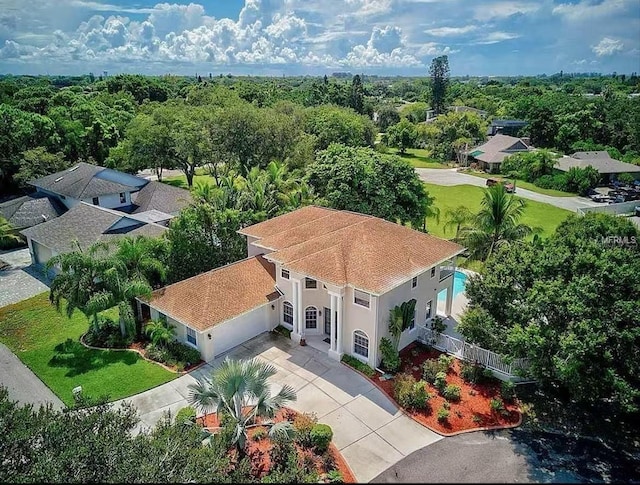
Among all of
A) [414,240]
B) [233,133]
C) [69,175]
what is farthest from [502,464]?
[69,175]

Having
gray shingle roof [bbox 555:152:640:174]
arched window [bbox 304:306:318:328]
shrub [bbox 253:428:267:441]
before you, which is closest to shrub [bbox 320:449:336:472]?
shrub [bbox 253:428:267:441]

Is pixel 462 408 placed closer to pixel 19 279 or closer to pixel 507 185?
pixel 19 279

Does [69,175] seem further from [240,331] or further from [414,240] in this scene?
[414,240]

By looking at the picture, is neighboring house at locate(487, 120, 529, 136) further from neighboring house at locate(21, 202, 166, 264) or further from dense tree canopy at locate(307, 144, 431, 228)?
neighboring house at locate(21, 202, 166, 264)

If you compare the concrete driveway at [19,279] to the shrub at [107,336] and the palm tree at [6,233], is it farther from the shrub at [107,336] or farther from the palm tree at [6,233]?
the shrub at [107,336]

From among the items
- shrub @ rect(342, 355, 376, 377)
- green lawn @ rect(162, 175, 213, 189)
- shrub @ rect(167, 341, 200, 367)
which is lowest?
shrub @ rect(342, 355, 376, 377)

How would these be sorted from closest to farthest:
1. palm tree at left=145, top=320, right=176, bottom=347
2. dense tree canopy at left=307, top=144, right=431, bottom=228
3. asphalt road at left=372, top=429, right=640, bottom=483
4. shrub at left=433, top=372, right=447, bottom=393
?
asphalt road at left=372, top=429, right=640, bottom=483 < shrub at left=433, top=372, right=447, bottom=393 < palm tree at left=145, top=320, right=176, bottom=347 < dense tree canopy at left=307, top=144, right=431, bottom=228

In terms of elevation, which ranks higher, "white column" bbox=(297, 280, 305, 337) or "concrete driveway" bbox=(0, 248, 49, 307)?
"white column" bbox=(297, 280, 305, 337)
